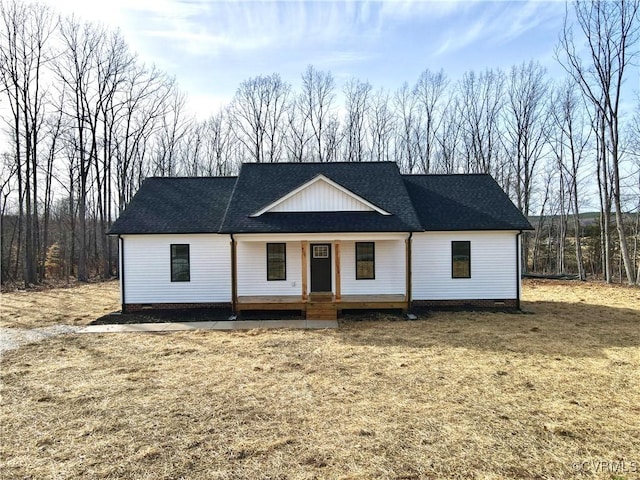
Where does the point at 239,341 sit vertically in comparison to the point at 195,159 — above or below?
below

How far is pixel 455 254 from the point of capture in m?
14.9

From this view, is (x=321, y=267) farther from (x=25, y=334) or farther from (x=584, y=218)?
(x=584, y=218)

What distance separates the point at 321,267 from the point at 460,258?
531cm

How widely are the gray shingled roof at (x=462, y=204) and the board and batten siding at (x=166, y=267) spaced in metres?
7.99

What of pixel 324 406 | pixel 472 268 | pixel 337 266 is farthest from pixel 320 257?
pixel 324 406

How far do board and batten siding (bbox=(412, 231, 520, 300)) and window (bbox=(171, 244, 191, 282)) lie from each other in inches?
338

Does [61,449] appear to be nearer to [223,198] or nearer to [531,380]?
[531,380]

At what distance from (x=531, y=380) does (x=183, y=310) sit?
38.7 ft

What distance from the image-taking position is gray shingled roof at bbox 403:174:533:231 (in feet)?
48.6

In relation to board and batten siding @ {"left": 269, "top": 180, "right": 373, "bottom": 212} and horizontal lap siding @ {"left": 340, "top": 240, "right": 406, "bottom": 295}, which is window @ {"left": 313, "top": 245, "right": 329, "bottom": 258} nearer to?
horizontal lap siding @ {"left": 340, "top": 240, "right": 406, "bottom": 295}

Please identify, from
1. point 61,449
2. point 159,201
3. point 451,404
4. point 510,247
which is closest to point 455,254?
point 510,247

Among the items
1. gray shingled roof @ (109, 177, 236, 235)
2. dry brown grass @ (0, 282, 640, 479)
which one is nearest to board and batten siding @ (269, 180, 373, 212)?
gray shingled roof @ (109, 177, 236, 235)

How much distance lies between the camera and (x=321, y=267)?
14969 millimetres

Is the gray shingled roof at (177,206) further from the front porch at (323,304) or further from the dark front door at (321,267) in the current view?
the dark front door at (321,267)
